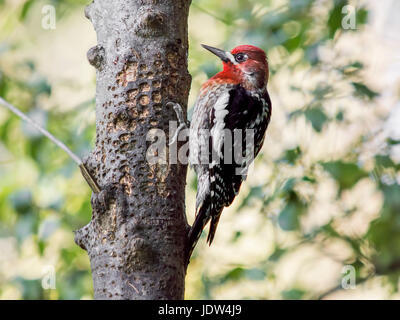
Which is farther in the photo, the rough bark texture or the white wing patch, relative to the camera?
the white wing patch

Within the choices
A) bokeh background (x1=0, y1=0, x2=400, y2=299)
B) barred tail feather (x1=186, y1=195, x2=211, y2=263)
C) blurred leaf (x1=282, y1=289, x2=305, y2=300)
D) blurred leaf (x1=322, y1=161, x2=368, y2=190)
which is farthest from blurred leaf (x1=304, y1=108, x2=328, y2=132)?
blurred leaf (x1=282, y1=289, x2=305, y2=300)

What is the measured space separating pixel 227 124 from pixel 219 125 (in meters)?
0.05

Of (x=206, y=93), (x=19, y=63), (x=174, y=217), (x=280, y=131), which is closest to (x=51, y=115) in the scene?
(x=19, y=63)

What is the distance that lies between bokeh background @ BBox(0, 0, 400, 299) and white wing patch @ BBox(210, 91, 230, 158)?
1.09 feet

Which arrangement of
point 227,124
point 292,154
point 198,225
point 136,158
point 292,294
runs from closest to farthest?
point 136,158
point 198,225
point 227,124
point 292,154
point 292,294

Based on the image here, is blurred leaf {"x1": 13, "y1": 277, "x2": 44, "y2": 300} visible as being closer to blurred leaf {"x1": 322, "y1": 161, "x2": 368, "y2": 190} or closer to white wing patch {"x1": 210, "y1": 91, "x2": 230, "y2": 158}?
white wing patch {"x1": 210, "y1": 91, "x2": 230, "y2": 158}

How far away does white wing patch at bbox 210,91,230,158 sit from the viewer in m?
3.19

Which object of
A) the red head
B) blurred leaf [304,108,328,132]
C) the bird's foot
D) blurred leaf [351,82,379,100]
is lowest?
the bird's foot

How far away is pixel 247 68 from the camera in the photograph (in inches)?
136

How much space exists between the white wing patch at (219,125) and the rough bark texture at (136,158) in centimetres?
67

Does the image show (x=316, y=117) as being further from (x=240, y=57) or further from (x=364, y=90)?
(x=240, y=57)

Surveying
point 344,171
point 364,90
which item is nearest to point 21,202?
point 344,171
